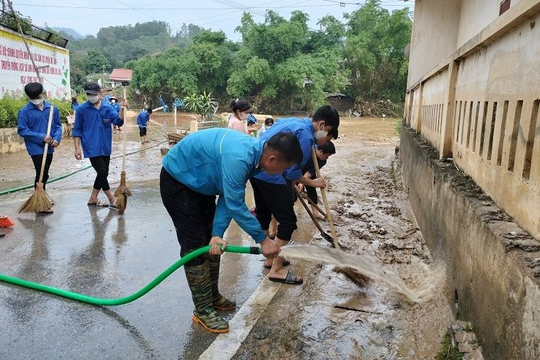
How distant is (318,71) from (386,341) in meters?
34.9

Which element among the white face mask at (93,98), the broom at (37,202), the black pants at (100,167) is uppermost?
the white face mask at (93,98)

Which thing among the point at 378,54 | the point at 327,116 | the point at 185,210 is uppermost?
the point at 378,54

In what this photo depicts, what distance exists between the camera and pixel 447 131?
4.91 meters

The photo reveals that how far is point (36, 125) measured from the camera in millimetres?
6199

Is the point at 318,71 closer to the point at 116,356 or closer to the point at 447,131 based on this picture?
the point at 447,131

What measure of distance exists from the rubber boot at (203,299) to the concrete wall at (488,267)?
1.73m

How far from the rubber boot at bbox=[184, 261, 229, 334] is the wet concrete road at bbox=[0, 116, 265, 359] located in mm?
94

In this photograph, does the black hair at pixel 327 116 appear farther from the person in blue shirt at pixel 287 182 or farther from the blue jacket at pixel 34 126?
the blue jacket at pixel 34 126

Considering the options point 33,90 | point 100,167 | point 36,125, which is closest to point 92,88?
point 33,90

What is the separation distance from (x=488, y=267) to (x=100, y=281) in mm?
3226

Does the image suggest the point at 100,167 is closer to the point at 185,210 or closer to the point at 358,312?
the point at 185,210

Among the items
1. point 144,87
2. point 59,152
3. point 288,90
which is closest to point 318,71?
point 288,90

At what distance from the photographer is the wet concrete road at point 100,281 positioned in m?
3.03

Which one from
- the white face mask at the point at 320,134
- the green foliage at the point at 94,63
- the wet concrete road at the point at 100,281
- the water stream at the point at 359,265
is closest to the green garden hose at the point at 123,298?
the wet concrete road at the point at 100,281
